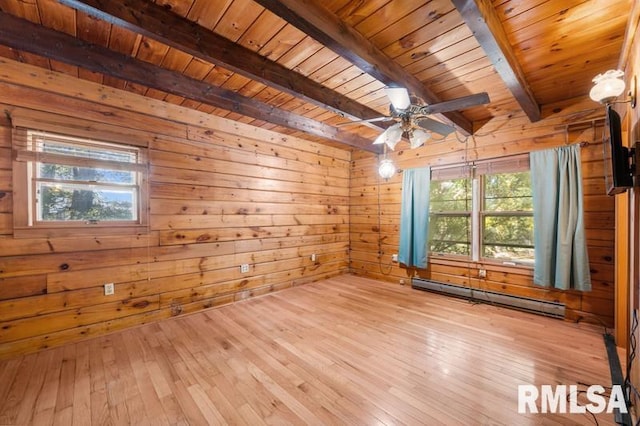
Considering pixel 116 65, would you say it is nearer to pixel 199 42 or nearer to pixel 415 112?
pixel 199 42

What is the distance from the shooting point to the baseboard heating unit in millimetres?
3029

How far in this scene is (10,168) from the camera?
87.9 inches

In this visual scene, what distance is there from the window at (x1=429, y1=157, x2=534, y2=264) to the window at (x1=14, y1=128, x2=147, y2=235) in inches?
163

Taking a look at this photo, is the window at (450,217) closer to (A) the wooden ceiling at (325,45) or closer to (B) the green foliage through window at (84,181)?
(A) the wooden ceiling at (325,45)

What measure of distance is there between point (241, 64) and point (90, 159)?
73.4 inches

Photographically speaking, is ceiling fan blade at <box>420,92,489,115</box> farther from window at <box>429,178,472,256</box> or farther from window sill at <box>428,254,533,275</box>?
window sill at <box>428,254,533,275</box>

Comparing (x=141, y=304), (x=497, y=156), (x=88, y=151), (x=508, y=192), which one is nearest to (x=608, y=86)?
(x=497, y=156)

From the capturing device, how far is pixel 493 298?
11.3 ft

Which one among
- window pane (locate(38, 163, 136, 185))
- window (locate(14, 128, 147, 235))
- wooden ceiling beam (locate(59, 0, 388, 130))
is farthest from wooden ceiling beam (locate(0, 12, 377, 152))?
window pane (locate(38, 163, 136, 185))

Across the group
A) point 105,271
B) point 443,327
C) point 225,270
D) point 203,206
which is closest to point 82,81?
point 203,206

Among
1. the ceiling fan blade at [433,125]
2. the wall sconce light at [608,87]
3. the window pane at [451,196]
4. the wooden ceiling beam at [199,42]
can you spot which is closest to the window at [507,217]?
the window pane at [451,196]

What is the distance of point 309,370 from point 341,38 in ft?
8.07

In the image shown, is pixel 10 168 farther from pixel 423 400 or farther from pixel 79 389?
pixel 423 400

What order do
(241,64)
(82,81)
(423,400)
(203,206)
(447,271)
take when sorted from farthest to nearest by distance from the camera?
(447,271) → (203,206) → (82,81) → (241,64) → (423,400)
